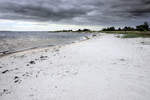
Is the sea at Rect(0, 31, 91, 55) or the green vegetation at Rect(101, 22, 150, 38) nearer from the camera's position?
the sea at Rect(0, 31, 91, 55)

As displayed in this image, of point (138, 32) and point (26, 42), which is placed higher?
point (138, 32)

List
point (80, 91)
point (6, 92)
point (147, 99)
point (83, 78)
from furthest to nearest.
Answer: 1. point (83, 78)
2. point (6, 92)
3. point (80, 91)
4. point (147, 99)

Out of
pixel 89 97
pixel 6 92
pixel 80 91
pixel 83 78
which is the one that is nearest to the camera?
pixel 89 97

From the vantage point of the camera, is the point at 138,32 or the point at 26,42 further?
the point at 138,32

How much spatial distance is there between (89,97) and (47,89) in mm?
1261

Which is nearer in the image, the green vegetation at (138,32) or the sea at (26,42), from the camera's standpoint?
the sea at (26,42)

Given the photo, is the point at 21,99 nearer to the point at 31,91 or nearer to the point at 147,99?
the point at 31,91

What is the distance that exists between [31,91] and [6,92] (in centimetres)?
80

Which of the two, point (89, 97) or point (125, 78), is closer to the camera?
point (89, 97)

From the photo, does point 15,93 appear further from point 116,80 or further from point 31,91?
point 116,80

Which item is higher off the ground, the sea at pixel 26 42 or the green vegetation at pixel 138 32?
the green vegetation at pixel 138 32

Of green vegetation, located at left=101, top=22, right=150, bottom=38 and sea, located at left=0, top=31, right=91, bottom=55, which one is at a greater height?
green vegetation, located at left=101, top=22, right=150, bottom=38

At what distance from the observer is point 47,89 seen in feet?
8.43

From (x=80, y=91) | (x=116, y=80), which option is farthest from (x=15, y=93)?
(x=116, y=80)
